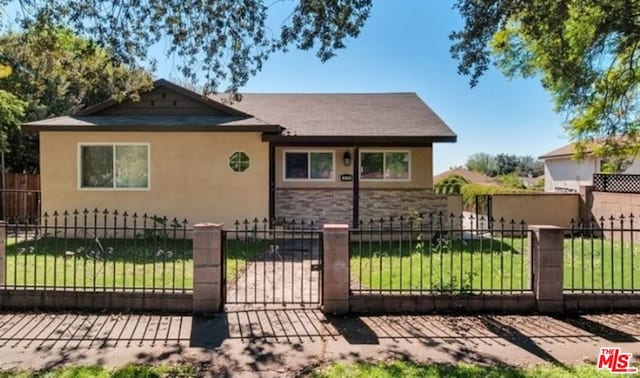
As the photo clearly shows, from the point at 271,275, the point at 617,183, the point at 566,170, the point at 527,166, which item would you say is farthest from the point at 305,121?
the point at 527,166

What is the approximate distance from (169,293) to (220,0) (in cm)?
423

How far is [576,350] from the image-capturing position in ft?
15.0

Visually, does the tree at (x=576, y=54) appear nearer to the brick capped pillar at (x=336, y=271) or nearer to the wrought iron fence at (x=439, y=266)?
the wrought iron fence at (x=439, y=266)

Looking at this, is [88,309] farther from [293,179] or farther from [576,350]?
[293,179]


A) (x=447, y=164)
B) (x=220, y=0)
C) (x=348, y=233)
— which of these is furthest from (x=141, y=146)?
(x=447, y=164)

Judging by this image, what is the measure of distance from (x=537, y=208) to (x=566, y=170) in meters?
14.6

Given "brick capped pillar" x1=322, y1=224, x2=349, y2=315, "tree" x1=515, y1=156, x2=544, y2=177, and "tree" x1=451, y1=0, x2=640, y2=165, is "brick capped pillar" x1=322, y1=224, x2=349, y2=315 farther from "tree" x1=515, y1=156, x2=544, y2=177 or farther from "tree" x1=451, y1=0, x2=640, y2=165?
"tree" x1=515, y1=156, x2=544, y2=177

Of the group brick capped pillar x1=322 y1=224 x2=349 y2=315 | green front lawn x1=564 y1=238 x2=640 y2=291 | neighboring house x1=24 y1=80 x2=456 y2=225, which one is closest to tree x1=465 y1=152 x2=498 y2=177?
neighboring house x1=24 y1=80 x2=456 y2=225

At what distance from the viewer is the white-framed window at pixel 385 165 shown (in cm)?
1370

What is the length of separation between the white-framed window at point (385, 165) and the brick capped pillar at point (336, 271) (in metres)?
8.18

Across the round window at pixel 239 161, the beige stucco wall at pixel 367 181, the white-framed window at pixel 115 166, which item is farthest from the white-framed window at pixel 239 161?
the white-framed window at pixel 115 166

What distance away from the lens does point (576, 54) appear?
1025 cm

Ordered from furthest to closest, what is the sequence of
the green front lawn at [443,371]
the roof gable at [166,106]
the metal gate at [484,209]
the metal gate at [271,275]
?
the metal gate at [484,209], the roof gable at [166,106], the metal gate at [271,275], the green front lawn at [443,371]

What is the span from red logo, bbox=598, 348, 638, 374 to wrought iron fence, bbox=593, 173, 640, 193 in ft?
40.2
